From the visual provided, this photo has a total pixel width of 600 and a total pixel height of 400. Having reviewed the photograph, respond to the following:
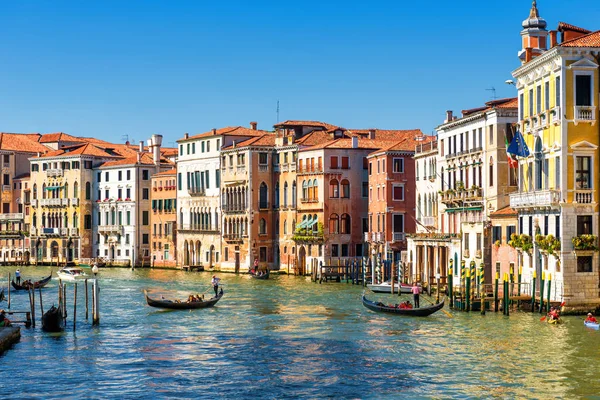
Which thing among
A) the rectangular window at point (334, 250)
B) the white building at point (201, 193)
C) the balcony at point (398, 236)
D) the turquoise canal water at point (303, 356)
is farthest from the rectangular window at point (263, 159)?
the turquoise canal water at point (303, 356)

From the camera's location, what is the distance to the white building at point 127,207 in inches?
3209

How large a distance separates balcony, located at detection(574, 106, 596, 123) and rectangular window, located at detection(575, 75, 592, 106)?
0.53 ft

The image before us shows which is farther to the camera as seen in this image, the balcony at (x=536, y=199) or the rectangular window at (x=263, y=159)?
the rectangular window at (x=263, y=159)

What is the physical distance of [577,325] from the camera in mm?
32156

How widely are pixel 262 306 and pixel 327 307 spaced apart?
8.29 ft

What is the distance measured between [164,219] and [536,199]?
46940 mm

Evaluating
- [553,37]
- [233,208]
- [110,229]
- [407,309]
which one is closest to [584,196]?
[553,37]

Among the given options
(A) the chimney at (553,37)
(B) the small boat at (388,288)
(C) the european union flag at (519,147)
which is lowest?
(B) the small boat at (388,288)

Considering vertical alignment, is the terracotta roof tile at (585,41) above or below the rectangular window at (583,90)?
above

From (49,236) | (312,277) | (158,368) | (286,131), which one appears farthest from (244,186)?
(158,368)

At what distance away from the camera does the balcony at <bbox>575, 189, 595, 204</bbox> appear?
1340 inches

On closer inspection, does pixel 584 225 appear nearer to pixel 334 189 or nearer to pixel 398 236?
pixel 398 236

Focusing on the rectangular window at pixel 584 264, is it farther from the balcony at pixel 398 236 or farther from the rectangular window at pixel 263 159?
the rectangular window at pixel 263 159

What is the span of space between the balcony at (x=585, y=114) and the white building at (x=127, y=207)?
50710 mm
